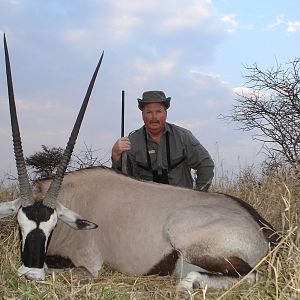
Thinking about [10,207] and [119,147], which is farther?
[119,147]

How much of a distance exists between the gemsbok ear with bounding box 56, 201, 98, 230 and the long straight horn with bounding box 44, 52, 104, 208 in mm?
105

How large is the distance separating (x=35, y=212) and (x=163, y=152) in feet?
7.74

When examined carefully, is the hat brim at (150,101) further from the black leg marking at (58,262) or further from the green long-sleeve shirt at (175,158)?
Answer: the black leg marking at (58,262)

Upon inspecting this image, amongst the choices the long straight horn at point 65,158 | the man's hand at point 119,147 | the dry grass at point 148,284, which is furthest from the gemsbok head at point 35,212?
the man's hand at point 119,147

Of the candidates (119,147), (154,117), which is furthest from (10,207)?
(154,117)

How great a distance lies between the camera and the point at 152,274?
3947 mm

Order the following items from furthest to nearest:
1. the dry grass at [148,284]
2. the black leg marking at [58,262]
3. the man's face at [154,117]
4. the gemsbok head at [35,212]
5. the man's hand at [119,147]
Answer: the man's face at [154,117], the man's hand at [119,147], the black leg marking at [58,262], the gemsbok head at [35,212], the dry grass at [148,284]

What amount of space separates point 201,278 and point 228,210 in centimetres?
61

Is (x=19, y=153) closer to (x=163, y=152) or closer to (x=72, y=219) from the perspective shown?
(x=72, y=219)

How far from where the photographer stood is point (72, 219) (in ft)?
13.1

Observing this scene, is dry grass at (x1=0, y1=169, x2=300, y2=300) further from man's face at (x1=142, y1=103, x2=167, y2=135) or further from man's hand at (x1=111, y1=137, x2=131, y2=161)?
man's face at (x1=142, y1=103, x2=167, y2=135)

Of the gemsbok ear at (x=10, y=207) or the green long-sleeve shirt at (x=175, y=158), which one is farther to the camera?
the green long-sleeve shirt at (x=175, y=158)

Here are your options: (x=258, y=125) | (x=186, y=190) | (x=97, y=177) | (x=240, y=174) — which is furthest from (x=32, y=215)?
(x=258, y=125)

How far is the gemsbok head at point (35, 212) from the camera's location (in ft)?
11.9
